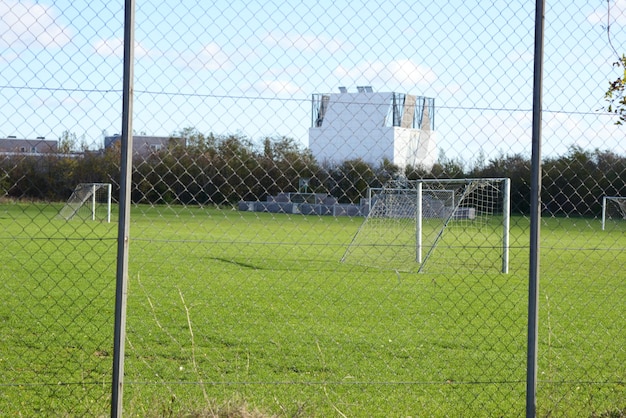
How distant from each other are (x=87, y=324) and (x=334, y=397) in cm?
347

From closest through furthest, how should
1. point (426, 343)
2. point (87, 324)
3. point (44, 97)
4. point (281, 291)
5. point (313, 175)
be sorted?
1. point (44, 97)
2. point (313, 175)
3. point (426, 343)
4. point (87, 324)
5. point (281, 291)

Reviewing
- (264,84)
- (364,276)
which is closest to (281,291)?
(364,276)

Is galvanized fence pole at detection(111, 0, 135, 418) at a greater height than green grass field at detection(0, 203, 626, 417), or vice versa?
galvanized fence pole at detection(111, 0, 135, 418)

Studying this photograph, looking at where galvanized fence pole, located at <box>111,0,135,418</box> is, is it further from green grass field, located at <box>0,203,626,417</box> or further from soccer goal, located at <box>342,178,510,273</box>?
soccer goal, located at <box>342,178,510,273</box>

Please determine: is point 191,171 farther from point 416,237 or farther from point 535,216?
point 416,237

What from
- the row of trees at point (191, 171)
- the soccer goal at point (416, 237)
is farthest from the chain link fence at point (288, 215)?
the soccer goal at point (416, 237)

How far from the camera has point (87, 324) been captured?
7.57 m

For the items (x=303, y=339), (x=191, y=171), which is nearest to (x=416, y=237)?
(x=303, y=339)

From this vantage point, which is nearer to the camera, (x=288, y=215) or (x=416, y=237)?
(x=288, y=215)

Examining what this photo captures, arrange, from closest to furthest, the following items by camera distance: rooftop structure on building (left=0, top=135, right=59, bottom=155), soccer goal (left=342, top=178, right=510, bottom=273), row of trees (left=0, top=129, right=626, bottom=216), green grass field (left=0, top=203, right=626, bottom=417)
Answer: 1. rooftop structure on building (left=0, top=135, right=59, bottom=155)
2. row of trees (left=0, top=129, right=626, bottom=216)
3. green grass field (left=0, top=203, right=626, bottom=417)
4. soccer goal (left=342, top=178, right=510, bottom=273)

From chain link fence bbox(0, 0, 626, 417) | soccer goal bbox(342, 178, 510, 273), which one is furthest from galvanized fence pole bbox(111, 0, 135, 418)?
soccer goal bbox(342, 178, 510, 273)

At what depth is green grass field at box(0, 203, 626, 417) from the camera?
4.72 metres

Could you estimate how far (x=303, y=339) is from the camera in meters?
7.02

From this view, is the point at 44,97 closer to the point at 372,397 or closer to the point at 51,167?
the point at 51,167
